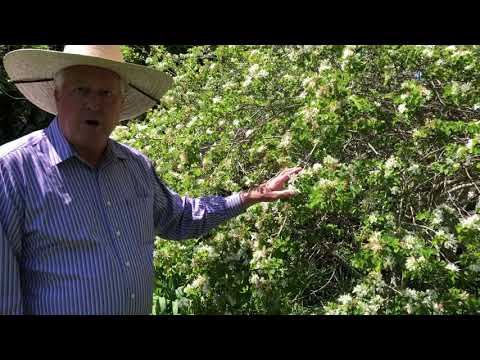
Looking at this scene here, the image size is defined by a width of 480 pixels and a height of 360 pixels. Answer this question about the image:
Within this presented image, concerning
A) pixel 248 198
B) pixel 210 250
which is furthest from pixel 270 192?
pixel 210 250

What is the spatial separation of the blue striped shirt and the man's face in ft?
0.18

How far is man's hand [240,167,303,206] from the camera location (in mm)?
2543

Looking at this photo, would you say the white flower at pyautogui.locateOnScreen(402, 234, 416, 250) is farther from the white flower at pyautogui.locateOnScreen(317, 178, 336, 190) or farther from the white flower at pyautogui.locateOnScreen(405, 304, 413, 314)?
the white flower at pyautogui.locateOnScreen(317, 178, 336, 190)

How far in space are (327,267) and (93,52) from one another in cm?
197

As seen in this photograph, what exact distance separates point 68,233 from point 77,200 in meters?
0.13

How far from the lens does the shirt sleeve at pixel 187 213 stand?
2.44 meters

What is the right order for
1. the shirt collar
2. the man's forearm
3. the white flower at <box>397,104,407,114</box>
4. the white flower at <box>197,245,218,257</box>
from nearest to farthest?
the shirt collar, the man's forearm, the white flower at <box>397,104,407,114</box>, the white flower at <box>197,245,218,257</box>

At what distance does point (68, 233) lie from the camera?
1.82 meters

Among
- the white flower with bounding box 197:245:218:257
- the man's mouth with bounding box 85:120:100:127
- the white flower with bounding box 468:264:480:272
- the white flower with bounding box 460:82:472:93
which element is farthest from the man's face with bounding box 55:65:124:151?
the white flower with bounding box 460:82:472:93

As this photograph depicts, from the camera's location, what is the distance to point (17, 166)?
182 cm

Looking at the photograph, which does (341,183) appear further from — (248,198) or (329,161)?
(248,198)

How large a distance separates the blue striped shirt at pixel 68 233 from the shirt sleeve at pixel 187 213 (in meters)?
0.26

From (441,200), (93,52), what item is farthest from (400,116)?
(93,52)

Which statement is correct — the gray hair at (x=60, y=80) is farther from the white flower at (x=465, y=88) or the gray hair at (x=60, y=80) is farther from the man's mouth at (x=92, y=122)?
the white flower at (x=465, y=88)
